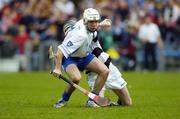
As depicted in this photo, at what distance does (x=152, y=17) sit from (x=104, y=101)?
16.4 m

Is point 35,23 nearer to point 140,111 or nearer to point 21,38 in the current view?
point 21,38

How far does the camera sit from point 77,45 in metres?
14.3

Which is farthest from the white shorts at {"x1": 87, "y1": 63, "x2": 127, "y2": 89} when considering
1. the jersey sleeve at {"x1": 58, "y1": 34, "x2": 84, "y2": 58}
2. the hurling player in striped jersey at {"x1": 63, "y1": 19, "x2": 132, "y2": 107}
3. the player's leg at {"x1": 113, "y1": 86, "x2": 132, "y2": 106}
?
the jersey sleeve at {"x1": 58, "y1": 34, "x2": 84, "y2": 58}

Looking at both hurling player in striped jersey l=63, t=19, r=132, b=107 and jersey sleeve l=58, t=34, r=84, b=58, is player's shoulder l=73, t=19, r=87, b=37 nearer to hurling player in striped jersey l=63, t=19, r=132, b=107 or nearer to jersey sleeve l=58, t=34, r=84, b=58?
jersey sleeve l=58, t=34, r=84, b=58

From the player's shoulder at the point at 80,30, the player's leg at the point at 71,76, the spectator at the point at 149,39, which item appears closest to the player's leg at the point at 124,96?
the player's leg at the point at 71,76

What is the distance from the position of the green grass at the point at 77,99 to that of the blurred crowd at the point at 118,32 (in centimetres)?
247

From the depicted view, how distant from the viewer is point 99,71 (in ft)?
48.1

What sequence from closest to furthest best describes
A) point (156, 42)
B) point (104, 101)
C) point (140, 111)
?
1. point (140, 111)
2. point (104, 101)
3. point (156, 42)

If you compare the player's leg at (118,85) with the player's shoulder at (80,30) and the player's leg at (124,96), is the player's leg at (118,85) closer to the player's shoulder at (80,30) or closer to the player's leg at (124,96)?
the player's leg at (124,96)

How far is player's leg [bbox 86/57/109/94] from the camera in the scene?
14.7 metres

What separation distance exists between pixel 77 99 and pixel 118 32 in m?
13.7

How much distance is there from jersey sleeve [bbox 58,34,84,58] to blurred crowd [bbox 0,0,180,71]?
50.4 ft

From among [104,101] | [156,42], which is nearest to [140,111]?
[104,101]

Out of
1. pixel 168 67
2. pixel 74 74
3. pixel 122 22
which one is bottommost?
pixel 168 67
